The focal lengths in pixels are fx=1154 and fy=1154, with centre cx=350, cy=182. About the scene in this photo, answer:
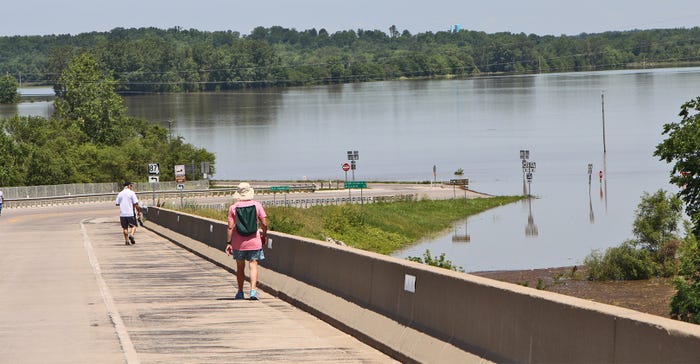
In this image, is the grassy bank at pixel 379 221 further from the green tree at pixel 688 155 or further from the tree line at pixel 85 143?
the tree line at pixel 85 143

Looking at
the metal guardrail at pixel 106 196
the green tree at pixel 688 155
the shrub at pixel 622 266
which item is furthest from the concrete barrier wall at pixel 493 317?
the metal guardrail at pixel 106 196

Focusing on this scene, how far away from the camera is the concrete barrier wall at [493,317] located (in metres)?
6.98

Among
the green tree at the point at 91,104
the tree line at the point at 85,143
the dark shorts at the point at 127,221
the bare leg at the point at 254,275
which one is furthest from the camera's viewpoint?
the green tree at the point at 91,104

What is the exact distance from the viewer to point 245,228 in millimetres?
16219

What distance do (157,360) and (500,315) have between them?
13.3 feet

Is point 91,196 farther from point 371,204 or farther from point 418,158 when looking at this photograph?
point 418,158

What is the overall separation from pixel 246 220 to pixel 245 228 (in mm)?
141

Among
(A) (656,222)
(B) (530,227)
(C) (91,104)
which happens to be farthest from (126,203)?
(C) (91,104)

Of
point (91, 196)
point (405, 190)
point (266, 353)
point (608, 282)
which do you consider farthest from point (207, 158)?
point (266, 353)

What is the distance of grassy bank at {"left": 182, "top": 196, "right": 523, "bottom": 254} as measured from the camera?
219 feet

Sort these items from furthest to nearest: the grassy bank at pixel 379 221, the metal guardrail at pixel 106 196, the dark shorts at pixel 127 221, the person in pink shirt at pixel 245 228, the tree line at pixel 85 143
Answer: the tree line at pixel 85 143, the metal guardrail at pixel 106 196, the grassy bank at pixel 379 221, the dark shorts at pixel 127 221, the person in pink shirt at pixel 245 228

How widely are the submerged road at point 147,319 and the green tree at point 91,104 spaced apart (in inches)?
4609

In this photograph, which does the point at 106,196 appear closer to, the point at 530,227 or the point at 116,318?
the point at 530,227

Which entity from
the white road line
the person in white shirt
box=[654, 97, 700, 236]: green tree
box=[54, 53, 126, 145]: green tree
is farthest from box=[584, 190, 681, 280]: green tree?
box=[54, 53, 126, 145]: green tree
